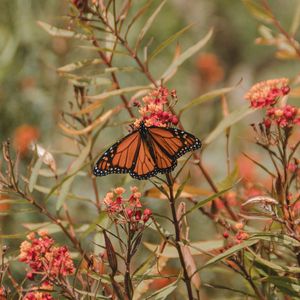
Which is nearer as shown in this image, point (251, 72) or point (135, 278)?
point (135, 278)

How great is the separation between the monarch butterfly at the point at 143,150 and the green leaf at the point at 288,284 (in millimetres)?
342

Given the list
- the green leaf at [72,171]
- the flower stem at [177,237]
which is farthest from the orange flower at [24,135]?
the flower stem at [177,237]

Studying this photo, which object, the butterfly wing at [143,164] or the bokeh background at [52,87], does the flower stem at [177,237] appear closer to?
the butterfly wing at [143,164]

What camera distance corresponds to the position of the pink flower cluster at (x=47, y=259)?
115 cm

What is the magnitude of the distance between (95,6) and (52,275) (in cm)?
69

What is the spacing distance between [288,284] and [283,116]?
1.15ft

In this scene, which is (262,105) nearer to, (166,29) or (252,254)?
(252,254)

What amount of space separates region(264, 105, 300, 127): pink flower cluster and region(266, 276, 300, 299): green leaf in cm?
32

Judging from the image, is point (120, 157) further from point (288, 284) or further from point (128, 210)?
point (288, 284)

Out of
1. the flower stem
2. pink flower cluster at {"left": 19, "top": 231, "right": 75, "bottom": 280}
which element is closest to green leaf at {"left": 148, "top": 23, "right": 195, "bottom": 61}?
the flower stem

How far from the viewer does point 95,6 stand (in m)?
1.48

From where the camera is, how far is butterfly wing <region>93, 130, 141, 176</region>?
1.44 metres

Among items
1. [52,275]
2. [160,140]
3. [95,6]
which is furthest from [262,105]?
[52,275]

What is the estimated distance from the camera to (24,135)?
2998 millimetres
